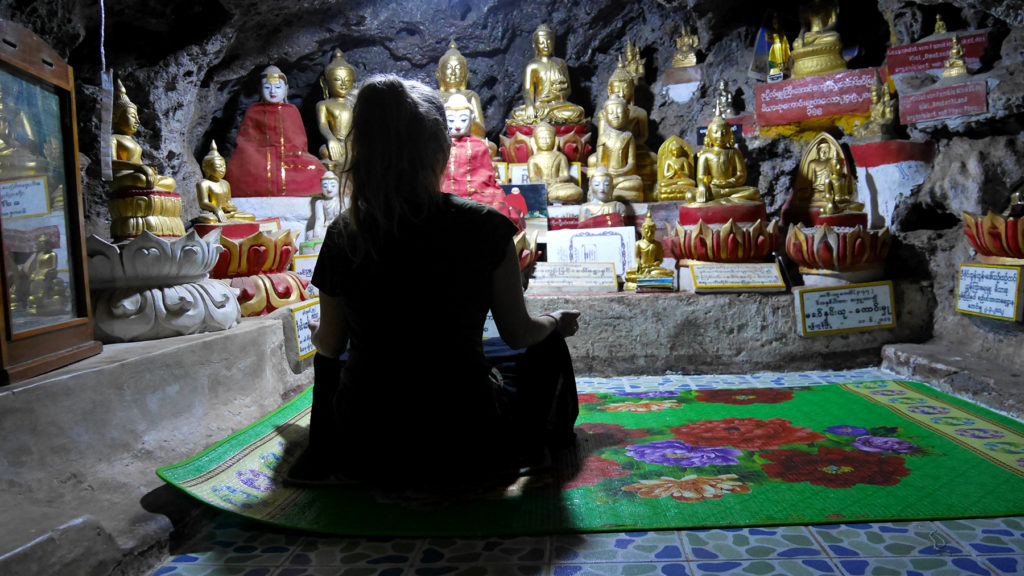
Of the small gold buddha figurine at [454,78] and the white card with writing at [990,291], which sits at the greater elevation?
the small gold buddha figurine at [454,78]

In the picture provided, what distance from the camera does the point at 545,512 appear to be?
137 centimetres

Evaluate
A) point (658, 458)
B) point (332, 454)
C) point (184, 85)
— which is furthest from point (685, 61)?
point (332, 454)

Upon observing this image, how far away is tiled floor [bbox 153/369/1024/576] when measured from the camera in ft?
3.76

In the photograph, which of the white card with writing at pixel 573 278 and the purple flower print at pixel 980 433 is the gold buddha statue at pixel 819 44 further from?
the purple flower print at pixel 980 433

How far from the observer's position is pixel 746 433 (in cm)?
189

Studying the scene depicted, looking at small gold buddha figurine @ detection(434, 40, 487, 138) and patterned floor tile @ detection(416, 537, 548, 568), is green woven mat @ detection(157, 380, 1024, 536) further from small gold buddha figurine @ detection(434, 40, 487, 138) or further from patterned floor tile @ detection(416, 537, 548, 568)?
small gold buddha figurine @ detection(434, 40, 487, 138)

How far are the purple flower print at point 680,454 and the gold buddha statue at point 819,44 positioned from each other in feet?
13.2

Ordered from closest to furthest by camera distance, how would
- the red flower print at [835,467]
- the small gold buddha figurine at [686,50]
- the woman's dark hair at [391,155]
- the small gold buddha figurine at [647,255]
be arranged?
the woman's dark hair at [391,155], the red flower print at [835,467], the small gold buddha figurine at [647,255], the small gold buddha figurine at [686,50]

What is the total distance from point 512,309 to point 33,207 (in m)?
1.08

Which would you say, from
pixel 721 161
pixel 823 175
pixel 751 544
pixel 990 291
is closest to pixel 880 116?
pixel 823 175

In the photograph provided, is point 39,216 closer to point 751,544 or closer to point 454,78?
point 751,544

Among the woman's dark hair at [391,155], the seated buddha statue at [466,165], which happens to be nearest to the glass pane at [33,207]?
the woman's dark hair at [391,155]

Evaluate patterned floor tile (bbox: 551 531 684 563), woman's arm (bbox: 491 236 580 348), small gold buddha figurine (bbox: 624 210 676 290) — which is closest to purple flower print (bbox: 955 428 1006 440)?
patterned floor tile (bbox: 551 531 684 563)

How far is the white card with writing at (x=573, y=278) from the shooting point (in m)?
3.15
